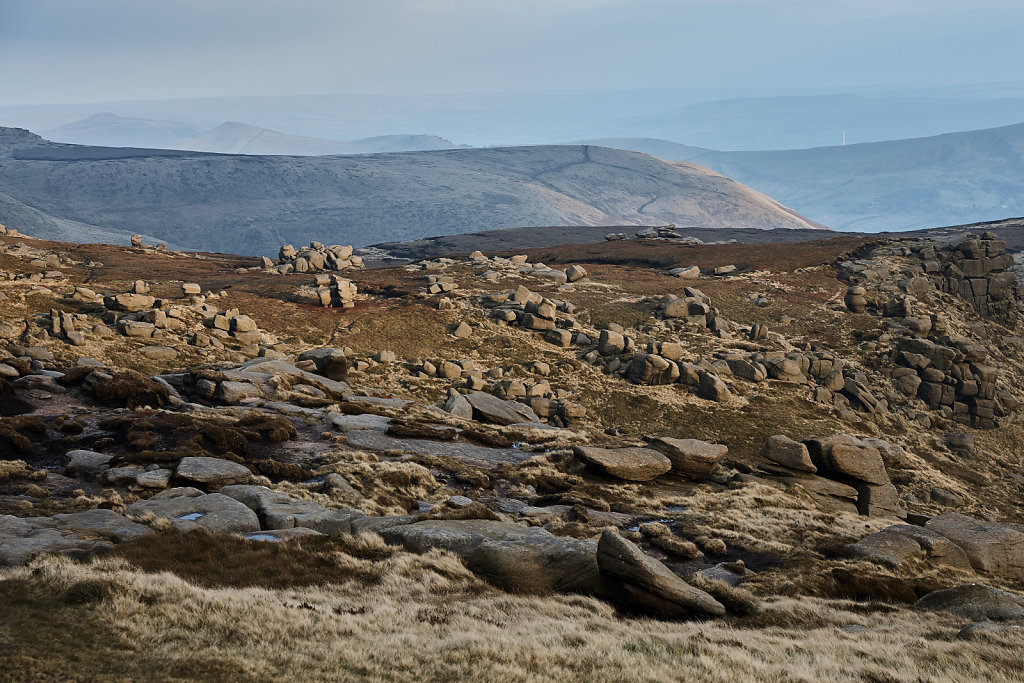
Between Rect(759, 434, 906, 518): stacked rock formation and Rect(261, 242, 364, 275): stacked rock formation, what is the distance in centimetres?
8316

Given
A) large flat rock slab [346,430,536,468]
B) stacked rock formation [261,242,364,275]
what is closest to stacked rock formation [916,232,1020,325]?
large flat rock slab [346,430,536,468]

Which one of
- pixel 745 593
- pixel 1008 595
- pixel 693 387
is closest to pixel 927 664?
pixel 745 593

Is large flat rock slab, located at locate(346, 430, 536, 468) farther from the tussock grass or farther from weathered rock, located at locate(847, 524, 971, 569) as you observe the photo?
weathered rock, located at locate(847, 524, 971, 569)

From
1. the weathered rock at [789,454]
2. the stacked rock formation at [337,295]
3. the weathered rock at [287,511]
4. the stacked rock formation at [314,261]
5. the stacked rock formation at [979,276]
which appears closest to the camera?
the weathered rock at [287,511]

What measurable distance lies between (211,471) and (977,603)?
27.0m

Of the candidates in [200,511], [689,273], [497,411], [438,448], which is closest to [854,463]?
[497,411]

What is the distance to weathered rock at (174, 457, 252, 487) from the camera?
995 inches

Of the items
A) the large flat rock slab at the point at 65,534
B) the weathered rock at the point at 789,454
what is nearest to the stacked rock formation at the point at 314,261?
the weathered rock at the point at 789,454

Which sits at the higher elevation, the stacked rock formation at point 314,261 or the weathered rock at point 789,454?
the stacked rock formation at point 314,261

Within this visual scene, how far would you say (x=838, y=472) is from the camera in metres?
38.7

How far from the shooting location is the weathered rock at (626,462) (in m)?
35.1

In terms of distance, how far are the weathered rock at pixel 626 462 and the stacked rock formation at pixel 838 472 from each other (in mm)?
7703

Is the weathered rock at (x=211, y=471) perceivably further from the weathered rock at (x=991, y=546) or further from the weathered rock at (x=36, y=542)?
the weathered rock at (x=991, y=546)

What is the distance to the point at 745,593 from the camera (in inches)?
815
